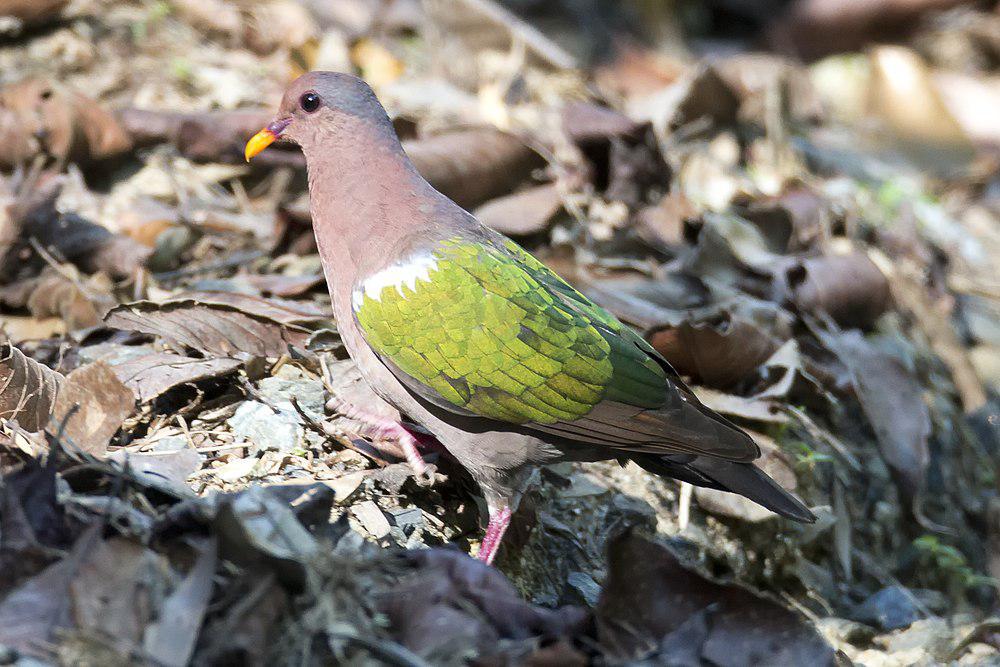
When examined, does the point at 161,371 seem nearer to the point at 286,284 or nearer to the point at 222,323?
the point at 222,323

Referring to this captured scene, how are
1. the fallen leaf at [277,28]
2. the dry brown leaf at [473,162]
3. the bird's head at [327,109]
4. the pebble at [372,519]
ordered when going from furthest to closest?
the fallen leaf at [277,28] < the dry brown leaf at [473,162] < the bird's head at [327,109] < the pebble at [372,519]

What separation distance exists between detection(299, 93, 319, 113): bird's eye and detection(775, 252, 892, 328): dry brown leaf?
96.5 inches

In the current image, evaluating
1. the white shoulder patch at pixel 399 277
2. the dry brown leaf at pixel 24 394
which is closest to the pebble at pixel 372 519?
the white shoulder patch at pixel 399 277

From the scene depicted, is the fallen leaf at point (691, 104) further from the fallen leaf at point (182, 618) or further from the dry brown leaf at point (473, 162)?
the fallen leaf at point (182, 618)

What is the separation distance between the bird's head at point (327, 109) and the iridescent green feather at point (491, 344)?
705 mm

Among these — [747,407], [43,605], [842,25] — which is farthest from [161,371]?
[842,25]

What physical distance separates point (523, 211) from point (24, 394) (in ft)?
8.62

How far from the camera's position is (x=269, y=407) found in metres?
3.79

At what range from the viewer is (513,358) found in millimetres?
3451

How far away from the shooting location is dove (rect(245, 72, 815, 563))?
3.44 metres

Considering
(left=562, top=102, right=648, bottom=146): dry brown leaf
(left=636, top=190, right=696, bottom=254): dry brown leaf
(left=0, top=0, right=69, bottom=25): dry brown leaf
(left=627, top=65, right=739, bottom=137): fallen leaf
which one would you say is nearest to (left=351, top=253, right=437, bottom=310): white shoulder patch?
(left=636, top=190, right=696, bottom=254): dry brown leaf

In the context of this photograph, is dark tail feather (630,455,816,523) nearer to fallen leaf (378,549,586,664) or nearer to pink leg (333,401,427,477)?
pink leg (333,401,427,477)

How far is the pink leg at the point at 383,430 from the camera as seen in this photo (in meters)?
3.70

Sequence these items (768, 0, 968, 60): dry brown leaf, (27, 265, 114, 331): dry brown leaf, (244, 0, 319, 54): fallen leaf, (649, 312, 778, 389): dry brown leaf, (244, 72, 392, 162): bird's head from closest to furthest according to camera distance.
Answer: (244, 72, 392, 162): bird's head < (27, 265, 114, 331): dry brown leaf < (649, 312, 778, 389): dry brown leaf < (244, 0, 319, 54): fallen leaf < (768, 0, 968, 60): dry brown leaf
